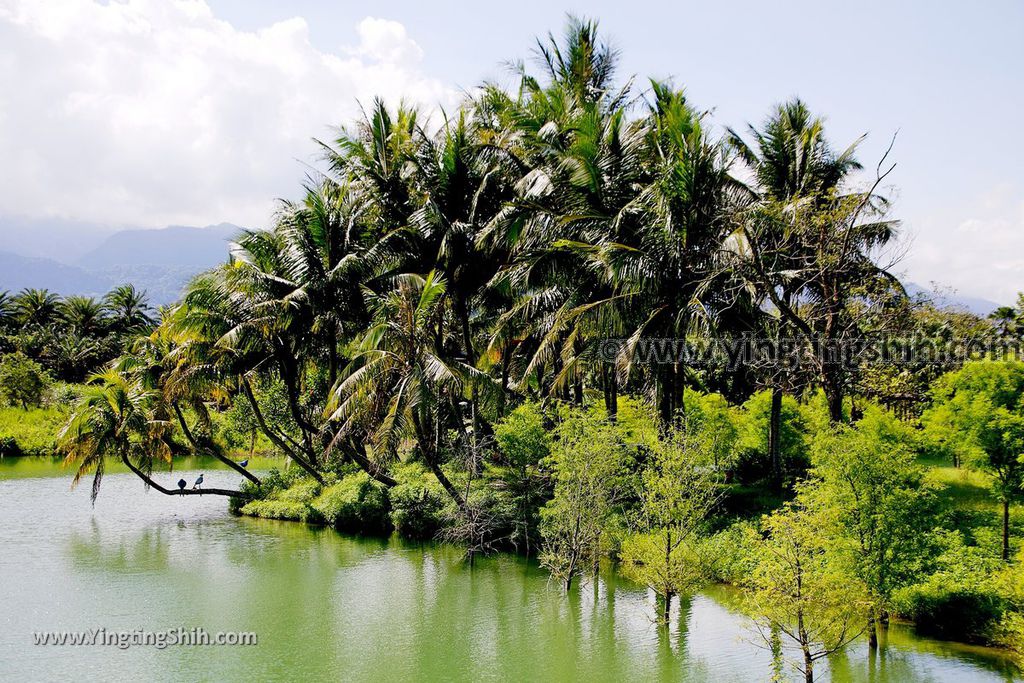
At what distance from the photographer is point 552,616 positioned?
564 inches

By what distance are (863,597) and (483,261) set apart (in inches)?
496

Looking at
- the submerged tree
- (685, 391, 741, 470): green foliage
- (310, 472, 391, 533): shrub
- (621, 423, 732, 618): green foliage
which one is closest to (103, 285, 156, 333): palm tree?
(310, 472, 391, 533): shrub

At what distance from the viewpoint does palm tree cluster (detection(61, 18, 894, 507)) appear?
17031 millimetres

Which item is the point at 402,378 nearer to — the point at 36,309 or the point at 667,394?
the point at 667,394

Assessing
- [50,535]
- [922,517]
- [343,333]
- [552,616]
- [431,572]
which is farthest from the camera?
[343,333]

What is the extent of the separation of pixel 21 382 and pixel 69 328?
Answer: 18.7 meters

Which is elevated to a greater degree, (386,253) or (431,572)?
(386,253)

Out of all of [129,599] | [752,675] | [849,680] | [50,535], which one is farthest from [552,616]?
[50,535]

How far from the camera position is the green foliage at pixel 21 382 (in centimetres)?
3991

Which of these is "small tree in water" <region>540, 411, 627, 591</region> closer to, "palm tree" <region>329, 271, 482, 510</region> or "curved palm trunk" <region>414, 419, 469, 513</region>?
"palm tree" <region>329, 271, 482, 510</region>

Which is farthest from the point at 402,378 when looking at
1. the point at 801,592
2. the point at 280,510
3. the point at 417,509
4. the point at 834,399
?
the point at 801,592

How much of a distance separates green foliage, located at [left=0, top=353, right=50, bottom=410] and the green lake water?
21.7 metres

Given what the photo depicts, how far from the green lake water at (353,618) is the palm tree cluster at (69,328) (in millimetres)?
33145

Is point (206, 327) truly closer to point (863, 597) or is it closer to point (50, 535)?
point (50, 535)
